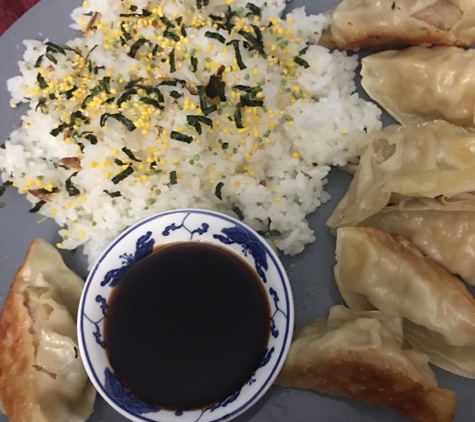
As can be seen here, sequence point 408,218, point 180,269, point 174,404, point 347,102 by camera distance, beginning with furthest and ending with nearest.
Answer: point 347,102 → point 408,218 → point 180,269 → point 174,404

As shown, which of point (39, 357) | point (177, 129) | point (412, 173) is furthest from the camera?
point (177, 129)

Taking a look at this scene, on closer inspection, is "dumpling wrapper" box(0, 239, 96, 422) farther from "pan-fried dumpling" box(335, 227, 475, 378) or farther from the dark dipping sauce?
"pan-fried dumpling" box(335, 227, 475, 378)

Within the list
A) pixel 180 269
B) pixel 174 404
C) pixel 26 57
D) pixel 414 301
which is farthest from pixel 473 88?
pixel 26 57

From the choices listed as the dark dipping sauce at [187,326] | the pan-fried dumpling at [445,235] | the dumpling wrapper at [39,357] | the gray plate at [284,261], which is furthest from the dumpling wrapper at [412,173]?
the dumpling wrapper at [39,357]

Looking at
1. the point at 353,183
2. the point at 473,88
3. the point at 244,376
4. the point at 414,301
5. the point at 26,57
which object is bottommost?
the point at 414,301

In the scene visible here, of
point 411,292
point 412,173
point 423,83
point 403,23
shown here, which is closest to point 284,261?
point 411,292

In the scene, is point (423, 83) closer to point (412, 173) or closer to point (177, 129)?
point (412, 173)

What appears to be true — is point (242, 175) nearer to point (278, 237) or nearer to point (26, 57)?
point (278, 237)
